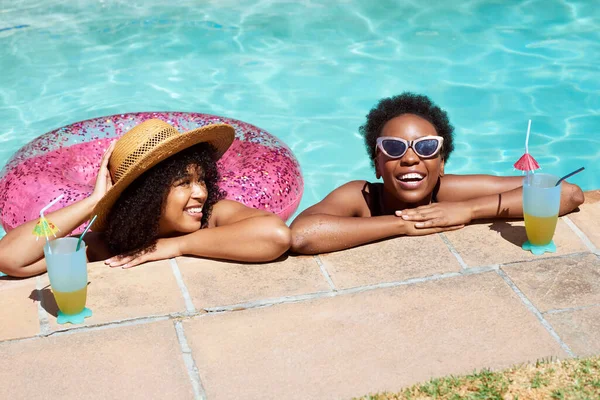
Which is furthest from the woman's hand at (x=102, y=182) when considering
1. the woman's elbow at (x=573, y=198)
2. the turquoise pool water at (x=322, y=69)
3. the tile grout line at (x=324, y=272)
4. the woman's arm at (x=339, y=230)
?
the turquoise pool water at (x=322, y=69)

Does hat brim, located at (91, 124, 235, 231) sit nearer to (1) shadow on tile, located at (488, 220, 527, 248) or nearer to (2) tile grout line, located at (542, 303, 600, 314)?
(1) shadow on tile, located at (488, 220, 527, 248)

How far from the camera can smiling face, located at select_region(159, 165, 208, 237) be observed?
13.7 feet

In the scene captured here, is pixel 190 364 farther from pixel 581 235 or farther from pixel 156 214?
pixel 581 235

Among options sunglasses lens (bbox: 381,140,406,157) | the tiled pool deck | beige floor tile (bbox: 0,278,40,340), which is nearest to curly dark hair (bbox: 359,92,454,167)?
sunglasses lens (bbox: 381,140,406,157)

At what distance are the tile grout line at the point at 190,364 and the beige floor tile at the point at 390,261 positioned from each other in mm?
780

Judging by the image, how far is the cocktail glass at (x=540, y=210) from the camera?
13.6 feet

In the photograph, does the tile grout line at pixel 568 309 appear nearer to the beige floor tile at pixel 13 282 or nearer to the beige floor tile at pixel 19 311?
the beige floor tile at pixel 19 311

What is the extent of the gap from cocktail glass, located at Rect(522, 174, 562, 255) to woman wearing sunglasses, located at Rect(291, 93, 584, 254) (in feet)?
0.97

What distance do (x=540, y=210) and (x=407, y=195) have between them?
688mm

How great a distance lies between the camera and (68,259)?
11.7 ft

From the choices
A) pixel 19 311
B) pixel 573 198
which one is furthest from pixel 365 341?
pixel 573 198

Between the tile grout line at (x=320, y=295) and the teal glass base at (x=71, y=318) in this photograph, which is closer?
the teal glass base at (x=71, y=318)

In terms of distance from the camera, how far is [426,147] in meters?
4.47

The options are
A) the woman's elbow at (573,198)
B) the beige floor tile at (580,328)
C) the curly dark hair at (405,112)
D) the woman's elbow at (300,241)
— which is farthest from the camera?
the curly dark hair at (405,112)
